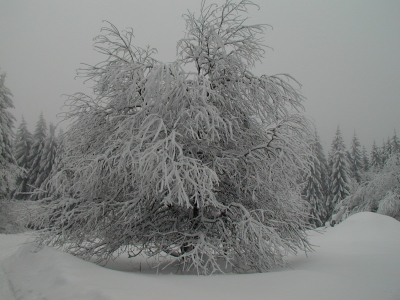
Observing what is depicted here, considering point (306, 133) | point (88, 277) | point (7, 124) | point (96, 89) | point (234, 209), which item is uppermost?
point (7, 124)

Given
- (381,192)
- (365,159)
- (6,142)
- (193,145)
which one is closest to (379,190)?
(381,192)

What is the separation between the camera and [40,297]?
4117mm

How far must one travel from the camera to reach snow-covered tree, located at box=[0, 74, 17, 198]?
17641mm

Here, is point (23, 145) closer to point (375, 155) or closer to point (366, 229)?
point (366, 229)

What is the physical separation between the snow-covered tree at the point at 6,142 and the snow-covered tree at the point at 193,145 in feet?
41.2

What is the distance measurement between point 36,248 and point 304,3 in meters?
19.0

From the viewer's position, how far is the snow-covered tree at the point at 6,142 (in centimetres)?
1764

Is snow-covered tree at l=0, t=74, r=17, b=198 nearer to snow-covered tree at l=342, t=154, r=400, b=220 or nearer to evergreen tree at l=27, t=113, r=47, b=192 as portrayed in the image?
evergreen tree at l=27, t=113, r=47, b=192

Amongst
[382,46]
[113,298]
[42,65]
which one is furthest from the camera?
[42,65]

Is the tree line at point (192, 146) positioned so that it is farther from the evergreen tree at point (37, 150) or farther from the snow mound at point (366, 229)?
the evergreen tree at point (37, 150)

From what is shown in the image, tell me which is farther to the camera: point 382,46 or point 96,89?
point 382,46

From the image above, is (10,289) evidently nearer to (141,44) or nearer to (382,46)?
(141,44)

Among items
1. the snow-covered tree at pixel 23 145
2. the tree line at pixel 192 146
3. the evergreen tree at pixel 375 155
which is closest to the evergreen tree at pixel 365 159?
the evergreen tree at pixel 375 155

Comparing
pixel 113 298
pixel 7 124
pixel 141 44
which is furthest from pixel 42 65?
pixel 113 298
